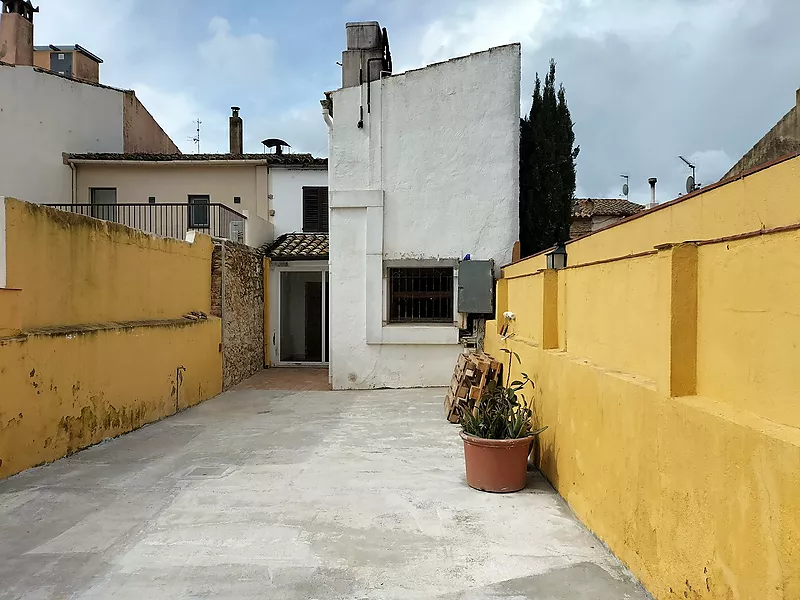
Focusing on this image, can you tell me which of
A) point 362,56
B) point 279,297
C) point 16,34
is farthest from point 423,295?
point 16,34

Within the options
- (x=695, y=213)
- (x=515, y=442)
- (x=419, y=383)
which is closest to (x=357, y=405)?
(x=419, y=383)

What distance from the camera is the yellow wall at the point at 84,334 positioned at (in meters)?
6.09

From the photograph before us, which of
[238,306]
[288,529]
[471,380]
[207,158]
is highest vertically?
[207,158]

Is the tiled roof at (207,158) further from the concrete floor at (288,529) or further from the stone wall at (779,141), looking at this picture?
the concrete floor at (288,529)

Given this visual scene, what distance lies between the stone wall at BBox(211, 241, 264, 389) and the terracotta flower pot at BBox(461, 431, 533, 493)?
7.99 m

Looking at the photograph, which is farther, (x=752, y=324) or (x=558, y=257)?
(x=558, y=257)

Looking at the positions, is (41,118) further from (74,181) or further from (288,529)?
(288,529)

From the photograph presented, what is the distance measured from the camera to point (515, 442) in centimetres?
523

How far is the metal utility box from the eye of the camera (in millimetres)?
11219

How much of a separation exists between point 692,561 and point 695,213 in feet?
5.67

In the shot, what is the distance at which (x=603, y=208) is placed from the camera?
18.2 metres

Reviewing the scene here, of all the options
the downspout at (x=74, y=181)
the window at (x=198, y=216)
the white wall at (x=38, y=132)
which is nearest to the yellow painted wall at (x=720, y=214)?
the window at (x=198, y=216)

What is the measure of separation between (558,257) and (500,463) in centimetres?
211

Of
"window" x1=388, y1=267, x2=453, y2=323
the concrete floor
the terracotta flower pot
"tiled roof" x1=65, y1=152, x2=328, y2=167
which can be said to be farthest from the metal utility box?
"tiled roof" x1=65, y1=152, x2=328, y2=167
